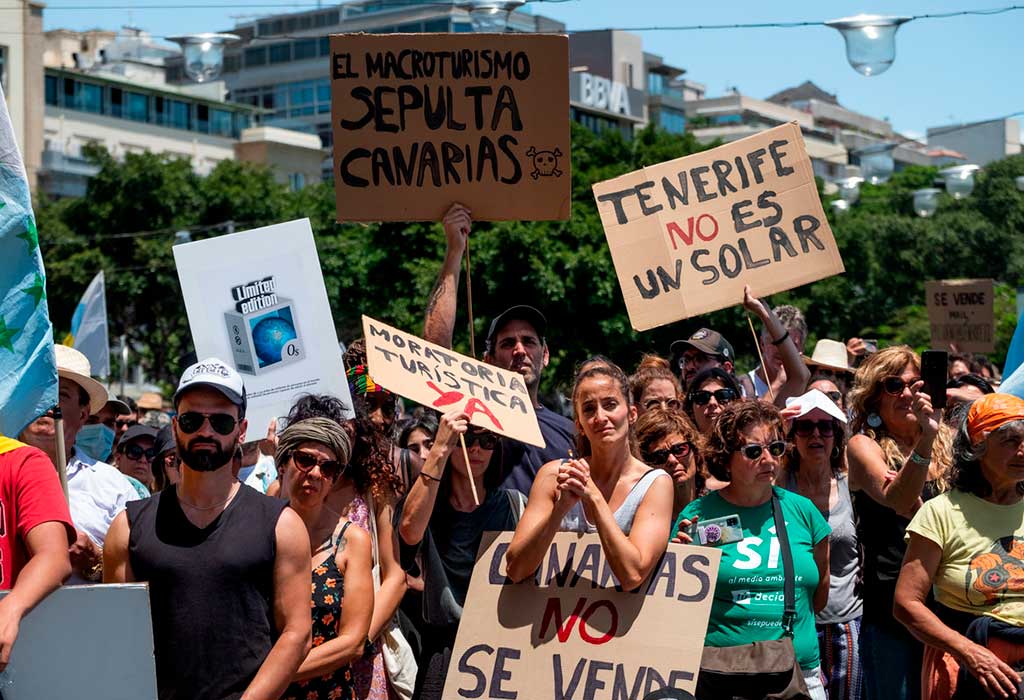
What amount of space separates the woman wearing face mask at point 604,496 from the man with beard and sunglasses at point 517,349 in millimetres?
537

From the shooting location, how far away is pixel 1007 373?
6863 mm

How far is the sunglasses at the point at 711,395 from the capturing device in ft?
22.0

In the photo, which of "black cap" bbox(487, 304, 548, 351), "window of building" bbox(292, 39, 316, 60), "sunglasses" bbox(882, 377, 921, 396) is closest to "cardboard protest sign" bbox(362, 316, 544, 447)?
"black cap" bbox(487, 304, 548, 351)

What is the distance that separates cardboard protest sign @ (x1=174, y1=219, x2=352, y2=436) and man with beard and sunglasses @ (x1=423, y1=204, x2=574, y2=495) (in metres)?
1.48

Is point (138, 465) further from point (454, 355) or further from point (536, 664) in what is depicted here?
point (536, 664)

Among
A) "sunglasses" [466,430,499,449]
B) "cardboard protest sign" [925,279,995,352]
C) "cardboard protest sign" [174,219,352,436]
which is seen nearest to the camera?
"sunglasses" [466,430,499,449]

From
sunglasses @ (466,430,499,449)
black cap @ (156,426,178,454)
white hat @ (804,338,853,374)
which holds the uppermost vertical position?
sunglasses @ (466,430,499,449)

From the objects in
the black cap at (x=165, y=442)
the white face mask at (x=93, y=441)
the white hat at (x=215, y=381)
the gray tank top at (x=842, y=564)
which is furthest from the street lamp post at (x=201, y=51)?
the white hat at (x=215, y=381)

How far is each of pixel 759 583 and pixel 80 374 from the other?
278 cm

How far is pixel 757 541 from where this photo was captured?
5262 mm

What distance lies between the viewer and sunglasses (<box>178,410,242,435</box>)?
4277mm

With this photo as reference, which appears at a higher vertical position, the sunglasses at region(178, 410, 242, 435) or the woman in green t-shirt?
the sunglasses at region(178, 410, 242, 435)

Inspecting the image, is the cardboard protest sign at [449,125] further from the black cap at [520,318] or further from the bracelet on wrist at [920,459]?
the bracelet on wrist at [920,459]

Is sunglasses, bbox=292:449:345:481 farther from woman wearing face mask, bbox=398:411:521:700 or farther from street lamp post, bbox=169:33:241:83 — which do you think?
street lamp post, bbox=169:33:241:83
